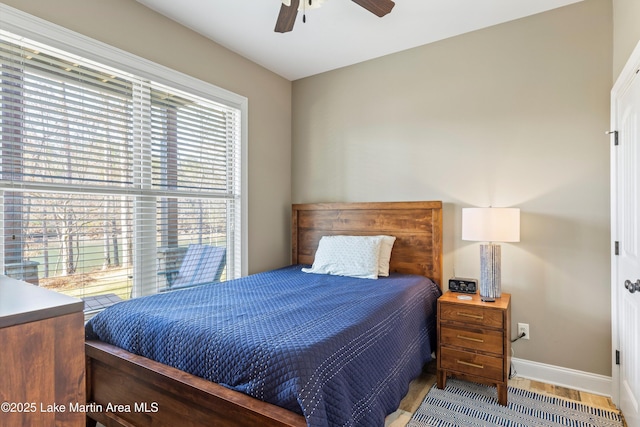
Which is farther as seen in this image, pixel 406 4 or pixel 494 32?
pixel 494 32

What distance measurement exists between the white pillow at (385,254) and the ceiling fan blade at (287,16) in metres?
1.79

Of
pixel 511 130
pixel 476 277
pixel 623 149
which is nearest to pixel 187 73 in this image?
pixel 511 130

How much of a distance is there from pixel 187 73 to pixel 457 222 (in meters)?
2.48

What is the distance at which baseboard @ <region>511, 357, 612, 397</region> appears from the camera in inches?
88.9

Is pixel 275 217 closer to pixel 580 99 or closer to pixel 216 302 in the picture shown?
pixel 216 302

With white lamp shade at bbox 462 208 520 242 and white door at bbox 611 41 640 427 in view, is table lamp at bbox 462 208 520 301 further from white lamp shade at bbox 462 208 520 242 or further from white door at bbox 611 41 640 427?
white door at bbox 611 41 640 427

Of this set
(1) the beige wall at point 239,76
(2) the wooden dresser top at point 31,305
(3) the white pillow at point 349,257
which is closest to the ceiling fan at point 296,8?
(1) the beige wall at point 239,76

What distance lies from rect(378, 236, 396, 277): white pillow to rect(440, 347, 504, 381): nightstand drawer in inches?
29.0

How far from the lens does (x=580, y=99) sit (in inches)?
92.6

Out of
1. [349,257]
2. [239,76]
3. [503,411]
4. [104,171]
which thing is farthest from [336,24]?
[503,411]

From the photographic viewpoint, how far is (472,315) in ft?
7.30

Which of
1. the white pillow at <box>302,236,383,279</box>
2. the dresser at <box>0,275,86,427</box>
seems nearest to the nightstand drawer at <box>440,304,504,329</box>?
the white pillow at <box>302,236,383,279</box>

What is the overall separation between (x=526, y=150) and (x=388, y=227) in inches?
48.1

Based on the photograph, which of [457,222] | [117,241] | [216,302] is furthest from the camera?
[457,222]
